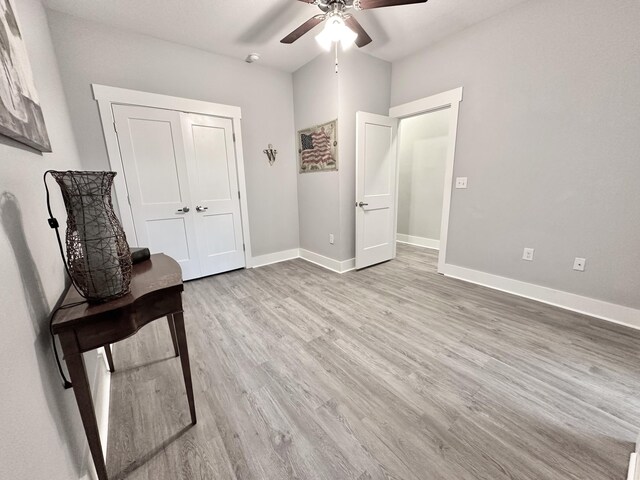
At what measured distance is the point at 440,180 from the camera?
4160 mm

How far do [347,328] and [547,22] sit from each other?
3.03m

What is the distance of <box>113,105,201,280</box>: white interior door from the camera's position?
8.37ft

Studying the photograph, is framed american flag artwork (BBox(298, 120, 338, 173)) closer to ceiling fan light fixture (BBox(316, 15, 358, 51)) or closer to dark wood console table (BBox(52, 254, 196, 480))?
ceiling fan light fixture (BBox(316, 15, 358, 51))

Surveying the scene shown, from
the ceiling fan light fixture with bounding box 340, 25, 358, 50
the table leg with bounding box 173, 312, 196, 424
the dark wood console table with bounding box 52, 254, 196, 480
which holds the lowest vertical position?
the table leg with bounding box 173, 312, 196, 424

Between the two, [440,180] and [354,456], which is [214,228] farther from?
[440,180]

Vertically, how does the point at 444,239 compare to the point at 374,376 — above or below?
above

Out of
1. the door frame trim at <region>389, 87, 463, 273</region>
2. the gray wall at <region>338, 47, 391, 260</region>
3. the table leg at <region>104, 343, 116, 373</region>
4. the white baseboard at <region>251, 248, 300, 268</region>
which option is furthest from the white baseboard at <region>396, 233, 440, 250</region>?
the table leg at <region>104, 343, 116, 373</region>

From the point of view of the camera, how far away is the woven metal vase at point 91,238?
838mm

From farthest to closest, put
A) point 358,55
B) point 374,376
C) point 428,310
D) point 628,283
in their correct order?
point 358,55 < point 428,310 < point 628,283 < point 374,376

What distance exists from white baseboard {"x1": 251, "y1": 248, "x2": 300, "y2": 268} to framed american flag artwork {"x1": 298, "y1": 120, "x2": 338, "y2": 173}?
1.26 m

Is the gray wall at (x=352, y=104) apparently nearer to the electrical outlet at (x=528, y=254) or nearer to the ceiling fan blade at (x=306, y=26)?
the ceiling fan blade at (x=306, y=26)

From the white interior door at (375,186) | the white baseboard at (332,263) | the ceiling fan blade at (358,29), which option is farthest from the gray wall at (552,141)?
the white baseboard at (332,263)

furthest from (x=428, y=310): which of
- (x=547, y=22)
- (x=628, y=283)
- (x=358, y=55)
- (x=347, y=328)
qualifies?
(x=358, y=55)

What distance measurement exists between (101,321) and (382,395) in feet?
4.49
